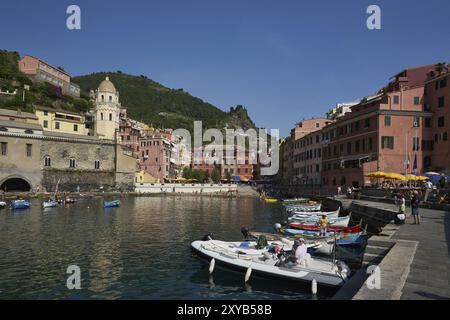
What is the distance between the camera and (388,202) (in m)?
42.5

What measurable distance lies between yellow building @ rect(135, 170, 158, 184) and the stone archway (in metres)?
29.4

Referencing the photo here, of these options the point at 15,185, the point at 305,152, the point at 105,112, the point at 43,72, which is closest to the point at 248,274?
the point at 305,152

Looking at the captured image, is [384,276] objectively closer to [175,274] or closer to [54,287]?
[175,274]

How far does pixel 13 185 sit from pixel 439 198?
8513 centimetres

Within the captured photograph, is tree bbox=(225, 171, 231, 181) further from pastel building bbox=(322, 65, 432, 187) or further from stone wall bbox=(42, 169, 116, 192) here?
pastel building bbox=(322, 65, 432, 187)

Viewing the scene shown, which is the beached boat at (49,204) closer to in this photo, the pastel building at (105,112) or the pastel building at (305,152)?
the pastel building at (105,112)

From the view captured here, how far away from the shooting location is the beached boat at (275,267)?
55.1ft

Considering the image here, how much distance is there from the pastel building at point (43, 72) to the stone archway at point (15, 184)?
50.6 m

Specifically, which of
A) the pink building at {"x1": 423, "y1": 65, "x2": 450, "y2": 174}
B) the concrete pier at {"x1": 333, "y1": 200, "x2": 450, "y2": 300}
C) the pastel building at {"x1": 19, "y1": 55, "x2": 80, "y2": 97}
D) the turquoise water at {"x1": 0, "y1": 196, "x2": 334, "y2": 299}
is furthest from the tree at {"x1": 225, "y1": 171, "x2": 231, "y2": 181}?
the concrete pier at {"x1": 333, "y1": 200, "x2": 450, "y2": 300}

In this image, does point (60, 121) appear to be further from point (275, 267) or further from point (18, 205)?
point (275, 267)

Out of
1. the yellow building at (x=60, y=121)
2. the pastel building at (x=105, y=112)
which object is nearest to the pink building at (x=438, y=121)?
the pastel building at (x=105, y=112)

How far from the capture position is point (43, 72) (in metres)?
123
